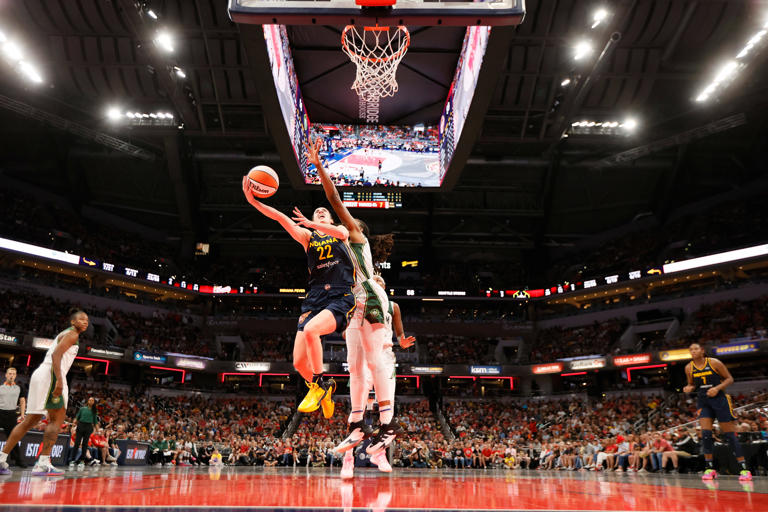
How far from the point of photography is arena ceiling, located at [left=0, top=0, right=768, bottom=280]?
16.9m

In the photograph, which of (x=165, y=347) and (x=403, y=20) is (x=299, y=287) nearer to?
(x=165, y=347)

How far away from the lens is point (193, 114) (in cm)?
2075

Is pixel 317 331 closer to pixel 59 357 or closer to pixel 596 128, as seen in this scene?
pixel 59 357

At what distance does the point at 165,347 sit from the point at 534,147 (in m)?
24.2

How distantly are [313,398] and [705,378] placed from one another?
Answer: 581cm

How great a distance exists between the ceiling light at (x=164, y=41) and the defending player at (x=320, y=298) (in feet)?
48.0

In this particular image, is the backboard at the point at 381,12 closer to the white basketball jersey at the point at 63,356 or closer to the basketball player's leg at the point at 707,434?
the white basketball jersey at the point at 63,356

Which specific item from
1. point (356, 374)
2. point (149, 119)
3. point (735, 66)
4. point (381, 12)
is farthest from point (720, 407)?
point (149, 119)

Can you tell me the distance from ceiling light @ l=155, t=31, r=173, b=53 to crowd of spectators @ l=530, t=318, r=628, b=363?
25389 mm

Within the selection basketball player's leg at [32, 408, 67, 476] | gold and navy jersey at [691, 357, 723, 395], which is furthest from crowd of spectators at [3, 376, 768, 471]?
basketball player's leg at [32, 408, 67, 476]

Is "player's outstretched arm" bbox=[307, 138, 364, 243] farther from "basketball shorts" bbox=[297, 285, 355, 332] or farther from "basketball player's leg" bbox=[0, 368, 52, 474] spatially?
"basketball player's leg" bbox=[0, 368, 52, 474]

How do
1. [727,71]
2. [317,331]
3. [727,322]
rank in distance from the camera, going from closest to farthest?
1. [317,331]
2. [727,71]
3. [727,322]

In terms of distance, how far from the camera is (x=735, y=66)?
784 inches

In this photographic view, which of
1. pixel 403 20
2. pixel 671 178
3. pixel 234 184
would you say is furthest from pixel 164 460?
pixel 671 178
